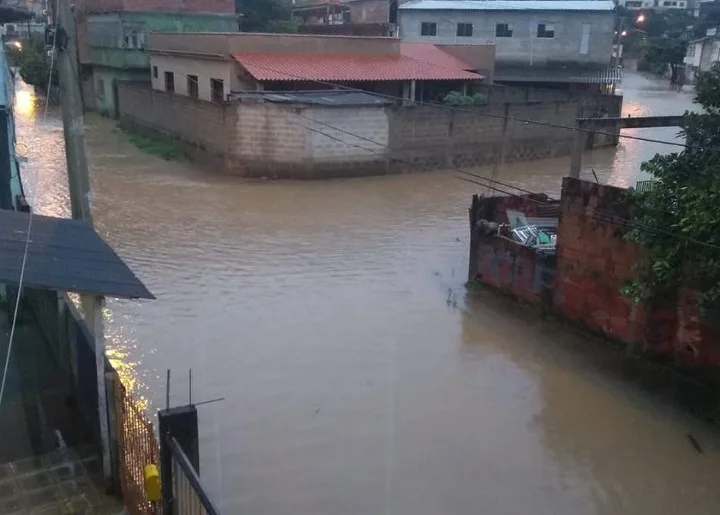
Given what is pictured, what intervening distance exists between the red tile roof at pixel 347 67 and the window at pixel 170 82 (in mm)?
5325

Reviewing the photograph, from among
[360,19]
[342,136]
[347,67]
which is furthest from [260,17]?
[342,136]

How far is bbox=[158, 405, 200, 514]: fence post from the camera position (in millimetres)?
4516

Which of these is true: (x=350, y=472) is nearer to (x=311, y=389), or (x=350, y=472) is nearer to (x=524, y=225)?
(x=311, y=389)

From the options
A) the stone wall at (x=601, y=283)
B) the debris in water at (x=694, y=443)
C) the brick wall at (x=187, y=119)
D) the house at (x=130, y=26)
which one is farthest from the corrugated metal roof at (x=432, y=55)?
the debris in water at (x=694, y=443)

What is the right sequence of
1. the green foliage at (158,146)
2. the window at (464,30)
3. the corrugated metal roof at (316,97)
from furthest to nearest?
the window at (464,30) < the green foliage at (158,146) < the corrugated metal roof at (316,97)

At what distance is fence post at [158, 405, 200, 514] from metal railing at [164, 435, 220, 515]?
4 cm

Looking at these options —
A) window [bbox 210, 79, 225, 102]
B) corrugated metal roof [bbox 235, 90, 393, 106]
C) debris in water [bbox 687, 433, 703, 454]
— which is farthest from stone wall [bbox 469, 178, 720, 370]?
window [bbox 210, 79, 225, 102]

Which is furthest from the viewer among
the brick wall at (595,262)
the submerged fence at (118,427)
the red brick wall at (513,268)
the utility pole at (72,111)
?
the red brick wall at (513,268)

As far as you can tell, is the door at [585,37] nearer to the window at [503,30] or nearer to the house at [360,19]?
the window at [503,30]

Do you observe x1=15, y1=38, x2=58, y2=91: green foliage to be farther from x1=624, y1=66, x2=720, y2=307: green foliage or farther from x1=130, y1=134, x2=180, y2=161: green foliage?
x1=624, y1=66, x2=720, y2=307: green foliage

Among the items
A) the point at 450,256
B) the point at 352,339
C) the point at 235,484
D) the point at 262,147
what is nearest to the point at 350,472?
the point at 235,484

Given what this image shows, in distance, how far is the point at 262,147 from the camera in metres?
19.8

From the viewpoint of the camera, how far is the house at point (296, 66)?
21.9m

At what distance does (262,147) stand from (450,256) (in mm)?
7961
